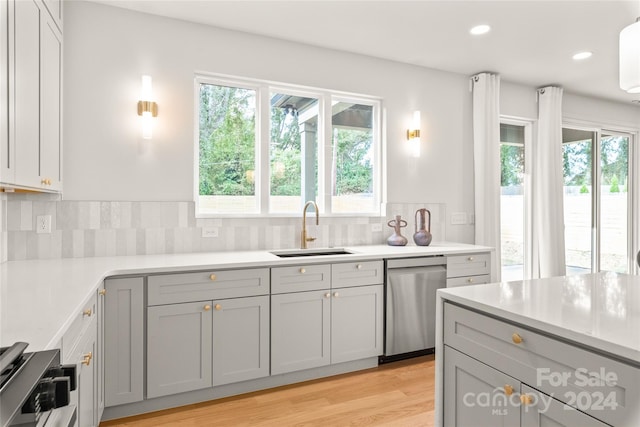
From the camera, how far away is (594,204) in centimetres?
496

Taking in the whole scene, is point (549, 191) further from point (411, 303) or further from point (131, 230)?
point (131, 230)

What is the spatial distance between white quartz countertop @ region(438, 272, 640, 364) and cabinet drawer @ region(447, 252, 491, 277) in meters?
1.35

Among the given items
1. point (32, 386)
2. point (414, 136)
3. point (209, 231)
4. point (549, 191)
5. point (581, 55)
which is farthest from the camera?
point (549, 191)

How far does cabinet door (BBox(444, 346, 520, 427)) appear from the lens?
127cm

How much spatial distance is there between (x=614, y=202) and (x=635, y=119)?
1286 millimetres

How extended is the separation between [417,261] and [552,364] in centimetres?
190

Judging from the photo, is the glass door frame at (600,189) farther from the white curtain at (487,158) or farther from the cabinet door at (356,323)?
the cabinet door at (356,323)

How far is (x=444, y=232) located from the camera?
156 inches

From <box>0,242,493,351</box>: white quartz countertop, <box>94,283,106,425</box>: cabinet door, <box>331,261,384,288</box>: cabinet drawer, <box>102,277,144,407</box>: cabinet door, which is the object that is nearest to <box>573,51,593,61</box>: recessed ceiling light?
<box>0,242,493,351</box>: white quartz countertop

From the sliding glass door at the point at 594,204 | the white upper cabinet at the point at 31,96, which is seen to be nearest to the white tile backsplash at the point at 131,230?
the white upper cabinet at the point at 31,96

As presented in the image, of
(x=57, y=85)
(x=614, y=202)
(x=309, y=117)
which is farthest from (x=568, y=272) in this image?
(x=57, y=85)

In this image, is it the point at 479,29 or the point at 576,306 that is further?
the point at 479,29

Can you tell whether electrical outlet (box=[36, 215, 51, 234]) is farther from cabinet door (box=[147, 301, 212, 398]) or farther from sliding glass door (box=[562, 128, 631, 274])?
sliding glass door (box=[562, 128, 631, 274])

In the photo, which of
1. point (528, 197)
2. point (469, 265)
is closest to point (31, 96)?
point (469, 265)
